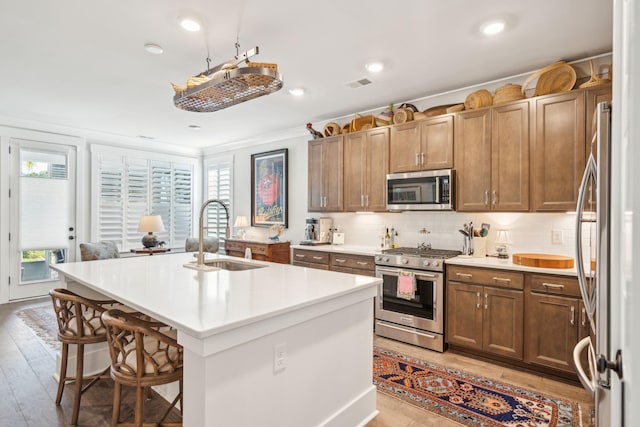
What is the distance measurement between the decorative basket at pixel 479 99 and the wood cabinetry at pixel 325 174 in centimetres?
166

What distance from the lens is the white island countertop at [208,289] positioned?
151cm

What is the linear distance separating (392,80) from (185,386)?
3325mm

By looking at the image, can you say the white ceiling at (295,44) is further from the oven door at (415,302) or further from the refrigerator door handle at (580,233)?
the oven door at (415,302)

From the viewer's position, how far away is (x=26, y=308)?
4898mm

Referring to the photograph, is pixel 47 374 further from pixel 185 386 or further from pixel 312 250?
pixel 312 250

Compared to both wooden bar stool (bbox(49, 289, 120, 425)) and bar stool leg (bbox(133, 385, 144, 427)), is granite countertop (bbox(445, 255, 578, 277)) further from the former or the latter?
wooden bar stool (bbox(49, 289, 120, 425))

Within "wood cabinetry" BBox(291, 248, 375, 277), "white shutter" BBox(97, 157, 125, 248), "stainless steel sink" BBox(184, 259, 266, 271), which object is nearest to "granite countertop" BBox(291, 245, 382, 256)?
"wood cabinetry" BBox(291, 248, 375, 277)

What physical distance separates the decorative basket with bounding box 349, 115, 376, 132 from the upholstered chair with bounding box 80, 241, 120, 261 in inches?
159

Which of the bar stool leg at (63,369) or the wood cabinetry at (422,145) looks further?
Answer: the wood cabinetry at (422,145)

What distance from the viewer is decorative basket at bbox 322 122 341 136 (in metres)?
4.86

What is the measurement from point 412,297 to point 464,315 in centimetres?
52

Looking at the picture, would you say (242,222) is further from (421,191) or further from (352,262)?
(421,191)

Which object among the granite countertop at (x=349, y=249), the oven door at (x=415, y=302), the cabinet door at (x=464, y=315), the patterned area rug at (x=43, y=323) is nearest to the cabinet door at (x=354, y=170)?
the granite countertop at (x=349, y=249)

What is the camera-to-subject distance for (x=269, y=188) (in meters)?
6.10
